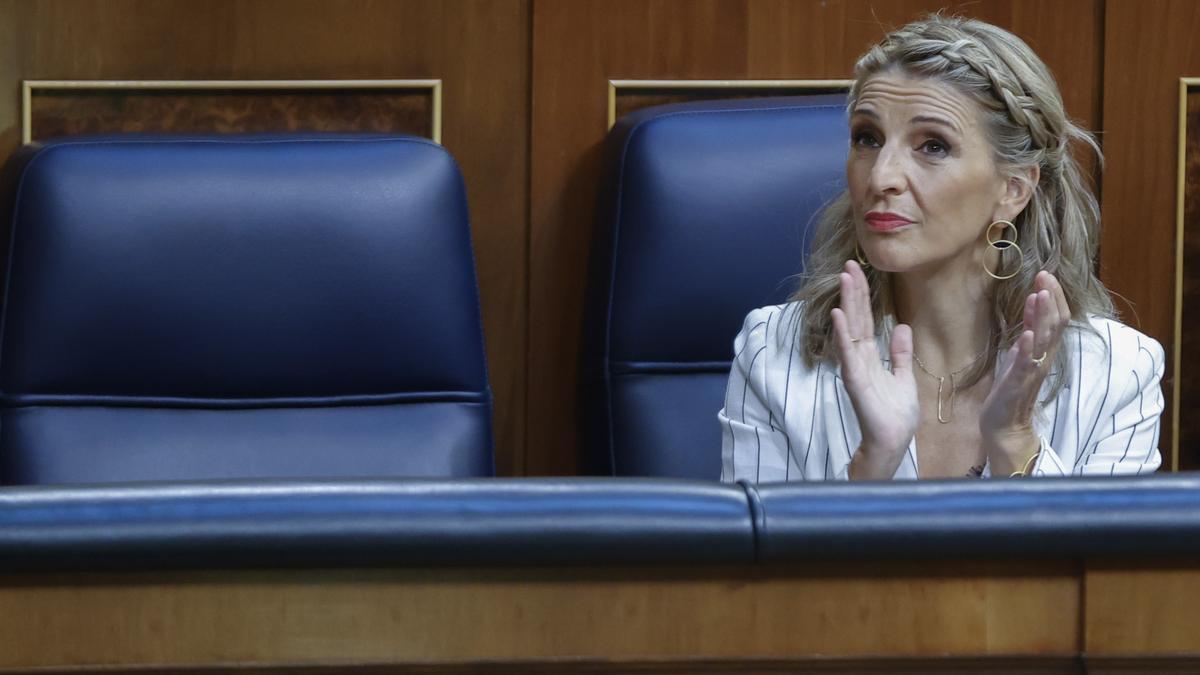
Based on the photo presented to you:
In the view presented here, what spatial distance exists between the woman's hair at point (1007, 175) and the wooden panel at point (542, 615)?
2.84 feet

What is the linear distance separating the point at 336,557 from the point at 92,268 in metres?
1.02

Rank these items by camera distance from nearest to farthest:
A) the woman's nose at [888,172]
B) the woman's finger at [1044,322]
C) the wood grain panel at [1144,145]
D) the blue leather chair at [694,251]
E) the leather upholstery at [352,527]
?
the leather upholstery at [352,527] < the woman's finger at [1044,322] < the woman's nose at [888,172] < the blue leather chair at [694,251] < the wood grain panel at [1144,145]

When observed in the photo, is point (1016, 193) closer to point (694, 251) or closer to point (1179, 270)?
point (694, 251)

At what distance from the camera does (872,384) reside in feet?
5.00

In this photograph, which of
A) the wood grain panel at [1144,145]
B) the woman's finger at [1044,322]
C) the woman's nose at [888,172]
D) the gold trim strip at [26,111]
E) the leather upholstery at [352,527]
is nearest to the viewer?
the leather upholstery at [352,527]

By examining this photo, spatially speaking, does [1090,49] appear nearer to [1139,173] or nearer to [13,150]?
[1139,173]

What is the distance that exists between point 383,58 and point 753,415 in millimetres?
750

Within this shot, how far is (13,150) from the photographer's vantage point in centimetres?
203

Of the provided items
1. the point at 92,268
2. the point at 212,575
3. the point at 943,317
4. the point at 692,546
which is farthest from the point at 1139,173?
the point at 212,575

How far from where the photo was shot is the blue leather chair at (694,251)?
184 centimetres

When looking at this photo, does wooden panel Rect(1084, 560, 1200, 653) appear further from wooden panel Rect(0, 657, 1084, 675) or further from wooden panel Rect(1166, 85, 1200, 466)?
wooden panel Rect(1166, 85, 1200, 466)

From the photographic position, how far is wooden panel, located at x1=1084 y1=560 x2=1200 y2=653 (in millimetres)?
821

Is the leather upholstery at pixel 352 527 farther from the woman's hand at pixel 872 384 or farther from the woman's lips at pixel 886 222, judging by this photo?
the woman's lips at pixel 886 222

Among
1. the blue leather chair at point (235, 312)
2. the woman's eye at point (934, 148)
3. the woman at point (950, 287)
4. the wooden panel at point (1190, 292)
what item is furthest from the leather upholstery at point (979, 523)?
the wooden panel at point (1190, 292)
